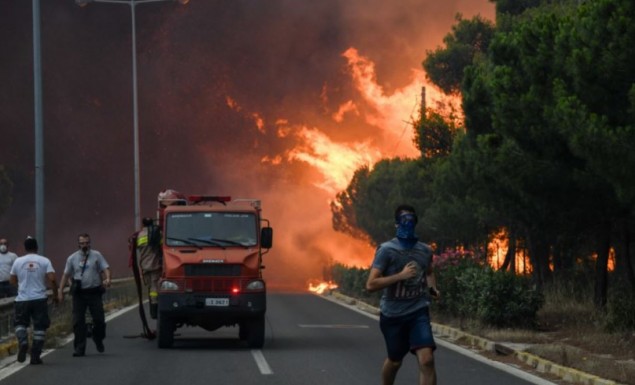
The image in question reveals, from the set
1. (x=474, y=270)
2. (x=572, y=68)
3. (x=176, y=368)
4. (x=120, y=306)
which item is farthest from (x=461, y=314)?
(x=120, y=306)

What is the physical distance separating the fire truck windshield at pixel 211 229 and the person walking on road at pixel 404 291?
10.7 m

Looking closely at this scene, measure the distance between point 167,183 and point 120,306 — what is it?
56.8m

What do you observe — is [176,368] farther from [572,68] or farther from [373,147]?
[373,147]

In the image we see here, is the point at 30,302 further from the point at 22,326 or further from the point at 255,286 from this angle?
the point at 255,286

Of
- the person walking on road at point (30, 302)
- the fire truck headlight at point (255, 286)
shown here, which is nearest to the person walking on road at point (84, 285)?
the person walking on road at point (30, 302)

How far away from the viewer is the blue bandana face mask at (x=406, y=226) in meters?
11.0

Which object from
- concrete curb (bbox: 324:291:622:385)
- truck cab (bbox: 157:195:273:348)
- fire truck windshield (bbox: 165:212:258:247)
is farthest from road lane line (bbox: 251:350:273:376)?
concrete curb (bbox: 324:291:622:385)

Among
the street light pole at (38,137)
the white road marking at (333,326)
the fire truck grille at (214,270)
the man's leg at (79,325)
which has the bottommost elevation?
the white road marking at (333,326)

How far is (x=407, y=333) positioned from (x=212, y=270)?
1042 cm

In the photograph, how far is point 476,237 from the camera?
42.4 metres

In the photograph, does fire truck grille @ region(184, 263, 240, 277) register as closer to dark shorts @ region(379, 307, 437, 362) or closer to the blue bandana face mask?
dark shorts @ region(379, 307, 437, 362)

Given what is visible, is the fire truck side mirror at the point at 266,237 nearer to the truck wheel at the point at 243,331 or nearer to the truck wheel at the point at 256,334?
the truck wheel at the point at 256,334

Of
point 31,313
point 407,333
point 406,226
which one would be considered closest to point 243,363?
point 31,313

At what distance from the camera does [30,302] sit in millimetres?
18109
